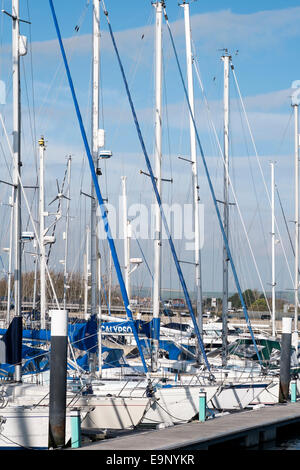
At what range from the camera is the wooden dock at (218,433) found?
16641 mm

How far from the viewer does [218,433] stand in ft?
61.1

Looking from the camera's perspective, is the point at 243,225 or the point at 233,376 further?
the point at 243,225

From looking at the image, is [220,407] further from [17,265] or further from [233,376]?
[17,265]

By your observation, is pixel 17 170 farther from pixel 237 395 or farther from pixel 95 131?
pixel 237 395

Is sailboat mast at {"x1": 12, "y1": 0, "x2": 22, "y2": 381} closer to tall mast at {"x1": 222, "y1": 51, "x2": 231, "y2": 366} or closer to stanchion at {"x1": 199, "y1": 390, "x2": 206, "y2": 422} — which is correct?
stanchion at {"x1": 199, "y1": 390, "x2": 206, "y2": 422}

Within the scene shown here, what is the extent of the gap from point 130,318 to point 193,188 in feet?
31.2

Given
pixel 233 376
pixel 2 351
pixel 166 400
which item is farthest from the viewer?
pixel 233 376

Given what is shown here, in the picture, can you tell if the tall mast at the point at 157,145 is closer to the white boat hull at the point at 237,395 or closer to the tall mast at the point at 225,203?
the white boat hull at the point at 237,395

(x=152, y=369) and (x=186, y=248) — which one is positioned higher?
(x=186, y=248)

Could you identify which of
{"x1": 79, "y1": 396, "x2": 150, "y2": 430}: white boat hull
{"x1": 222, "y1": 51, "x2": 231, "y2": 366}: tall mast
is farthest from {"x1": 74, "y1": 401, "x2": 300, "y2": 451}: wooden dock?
{"x1": 222, "y1": 51, "x2": 231, "y2": 366}: tall mast

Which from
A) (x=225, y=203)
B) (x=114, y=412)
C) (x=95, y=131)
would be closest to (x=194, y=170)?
(x=225, y=203)

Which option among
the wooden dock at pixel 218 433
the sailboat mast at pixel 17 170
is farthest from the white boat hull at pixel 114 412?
the sailboat mast at pixel 17 170

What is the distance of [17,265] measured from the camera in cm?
1902
